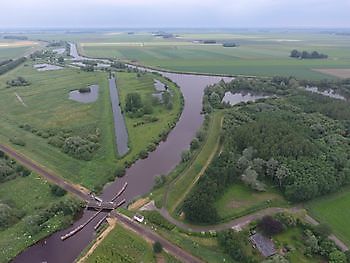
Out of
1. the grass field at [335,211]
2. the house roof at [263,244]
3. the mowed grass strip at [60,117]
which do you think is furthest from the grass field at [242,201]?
the mowed grass strip at [60,117]

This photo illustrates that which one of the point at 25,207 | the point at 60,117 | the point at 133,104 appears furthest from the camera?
the point at 133,104

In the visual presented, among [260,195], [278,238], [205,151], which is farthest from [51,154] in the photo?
[278,238]

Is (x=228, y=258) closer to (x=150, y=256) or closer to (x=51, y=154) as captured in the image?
(x=150, y=256)

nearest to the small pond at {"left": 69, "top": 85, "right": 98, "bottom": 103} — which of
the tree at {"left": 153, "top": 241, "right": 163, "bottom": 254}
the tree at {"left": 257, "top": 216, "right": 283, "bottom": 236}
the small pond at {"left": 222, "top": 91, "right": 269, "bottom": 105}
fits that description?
the small pond at {"left": 222, "top": 91, "right": 269, "bottom": 105}

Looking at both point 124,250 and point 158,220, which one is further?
point 158,220

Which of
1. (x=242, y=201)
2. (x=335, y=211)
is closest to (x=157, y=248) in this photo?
(x=242, y=201)

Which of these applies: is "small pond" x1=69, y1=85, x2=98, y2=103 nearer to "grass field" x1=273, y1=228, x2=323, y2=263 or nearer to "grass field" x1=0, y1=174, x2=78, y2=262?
"grass field" x1=0, y1=174, x2=78, y2=262

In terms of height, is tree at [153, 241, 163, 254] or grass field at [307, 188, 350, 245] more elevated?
tree at [153, 241, 163, 254]

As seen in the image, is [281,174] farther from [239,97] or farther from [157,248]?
[239,97]
